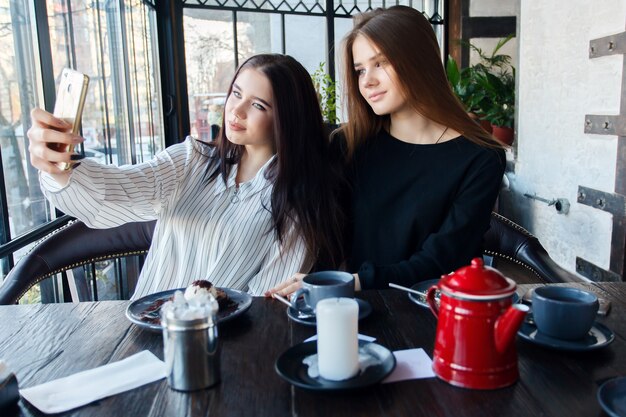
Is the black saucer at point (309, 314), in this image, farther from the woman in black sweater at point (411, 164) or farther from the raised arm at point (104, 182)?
the raised arm at point (104, 182)

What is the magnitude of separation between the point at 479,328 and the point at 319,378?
243 mm

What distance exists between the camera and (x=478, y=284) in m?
0.79

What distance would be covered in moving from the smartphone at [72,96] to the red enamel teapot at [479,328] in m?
0.72

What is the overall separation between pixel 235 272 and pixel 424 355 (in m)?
0.80

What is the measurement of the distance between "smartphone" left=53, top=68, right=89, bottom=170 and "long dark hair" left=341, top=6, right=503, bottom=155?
31.9 inches

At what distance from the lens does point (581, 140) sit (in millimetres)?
2838

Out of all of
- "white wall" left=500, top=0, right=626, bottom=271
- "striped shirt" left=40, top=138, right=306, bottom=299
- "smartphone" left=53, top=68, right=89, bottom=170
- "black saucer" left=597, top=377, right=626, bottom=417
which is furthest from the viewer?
"white wall" left=500, top=0, right=626, bottom=271

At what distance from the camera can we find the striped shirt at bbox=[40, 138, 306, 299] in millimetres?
1588

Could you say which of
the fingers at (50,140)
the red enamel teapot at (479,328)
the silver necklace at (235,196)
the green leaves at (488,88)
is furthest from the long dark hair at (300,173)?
the green leaves at (488,88)

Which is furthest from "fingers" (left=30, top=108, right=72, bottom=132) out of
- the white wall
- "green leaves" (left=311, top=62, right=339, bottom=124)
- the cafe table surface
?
"green leaves" (left=311, top=62, right=339, bottom=124)

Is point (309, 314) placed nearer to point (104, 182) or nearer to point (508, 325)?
point (508, 325)

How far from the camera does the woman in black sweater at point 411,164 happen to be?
1.47 metres

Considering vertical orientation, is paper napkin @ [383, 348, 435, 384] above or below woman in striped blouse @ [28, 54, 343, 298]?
below

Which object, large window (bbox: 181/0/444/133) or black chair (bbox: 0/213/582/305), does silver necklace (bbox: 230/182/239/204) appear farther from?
large window (bbox: 181/0/444/133)
